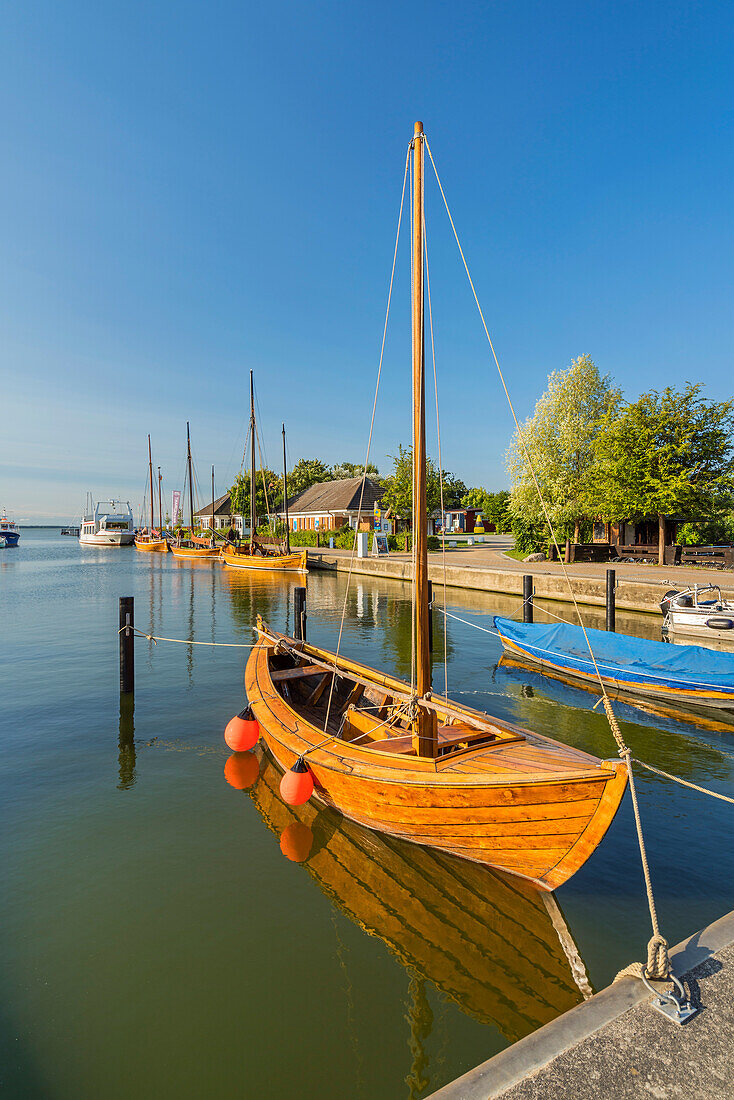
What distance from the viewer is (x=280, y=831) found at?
727 centimetres

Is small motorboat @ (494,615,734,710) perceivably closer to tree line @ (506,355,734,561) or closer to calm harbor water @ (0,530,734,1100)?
calm harbor water @ (0,530,734,1100)

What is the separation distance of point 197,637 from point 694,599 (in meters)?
16.7

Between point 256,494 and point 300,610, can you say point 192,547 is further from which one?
point 300,610

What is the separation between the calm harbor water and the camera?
4.10 m

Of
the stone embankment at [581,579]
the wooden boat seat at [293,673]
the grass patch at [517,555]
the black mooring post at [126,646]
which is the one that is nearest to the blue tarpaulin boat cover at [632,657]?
the wooden boat seat at [293,673]

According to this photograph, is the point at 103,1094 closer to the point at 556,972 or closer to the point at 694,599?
the point at 556,972

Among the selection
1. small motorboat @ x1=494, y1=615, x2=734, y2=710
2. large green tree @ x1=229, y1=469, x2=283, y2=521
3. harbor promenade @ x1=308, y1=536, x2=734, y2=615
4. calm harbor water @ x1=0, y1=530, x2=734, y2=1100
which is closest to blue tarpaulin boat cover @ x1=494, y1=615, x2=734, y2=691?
small motorboat @ x1=494, y1=615, x2=734, y2=710

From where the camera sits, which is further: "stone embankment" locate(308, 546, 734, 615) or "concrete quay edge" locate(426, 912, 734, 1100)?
"stone embankment" locate(308, 546, 734, 615)

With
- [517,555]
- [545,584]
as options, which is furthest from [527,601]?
[517,555]

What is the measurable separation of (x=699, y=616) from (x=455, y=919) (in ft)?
42.0

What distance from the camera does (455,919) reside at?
18.0 feet

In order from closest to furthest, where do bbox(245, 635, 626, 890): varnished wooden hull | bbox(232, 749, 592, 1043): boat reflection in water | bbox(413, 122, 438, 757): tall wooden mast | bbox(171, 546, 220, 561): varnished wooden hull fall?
1. bbox(232, 749, 592, 1043): boat reflection in water
2. bbox(245, 635, 626, 890): varnished wooden hull
3. bbox(413, 122, 438, 757): tall wooden mast
4. bbox(171, 546, 220, 561): varnished wooden hull

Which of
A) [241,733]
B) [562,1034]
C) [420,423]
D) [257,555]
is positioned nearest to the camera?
[562,1034]

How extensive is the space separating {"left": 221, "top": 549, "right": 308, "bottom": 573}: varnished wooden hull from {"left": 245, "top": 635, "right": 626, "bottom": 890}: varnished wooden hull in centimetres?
3153
